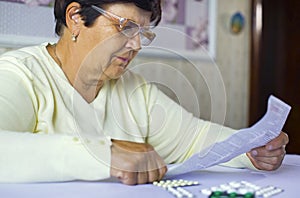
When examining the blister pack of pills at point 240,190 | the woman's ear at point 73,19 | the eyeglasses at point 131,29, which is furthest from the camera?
the woman's ear at point 73,19

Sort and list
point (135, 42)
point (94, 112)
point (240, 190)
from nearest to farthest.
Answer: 1. point (240, 190)
2. point (135, 42)
3. point (94, 112)

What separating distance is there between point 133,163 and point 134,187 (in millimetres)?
37

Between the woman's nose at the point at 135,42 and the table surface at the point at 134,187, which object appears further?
the woman's nose at the point at 135,42

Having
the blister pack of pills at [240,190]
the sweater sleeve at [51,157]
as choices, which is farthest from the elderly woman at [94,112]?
the blister pack of pills at [240,190]

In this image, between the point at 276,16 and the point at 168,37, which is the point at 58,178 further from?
the point at 276,16

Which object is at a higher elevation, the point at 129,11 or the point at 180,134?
the point at 129,11

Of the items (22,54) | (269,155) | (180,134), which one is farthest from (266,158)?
(22,54)

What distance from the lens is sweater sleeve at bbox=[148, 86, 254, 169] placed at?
871mm

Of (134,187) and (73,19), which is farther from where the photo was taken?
(73,19)

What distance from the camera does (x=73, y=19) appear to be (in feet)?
3.08

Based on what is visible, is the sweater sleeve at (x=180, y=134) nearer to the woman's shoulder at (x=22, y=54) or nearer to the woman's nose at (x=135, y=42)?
the woman's nose at (x=135, y=42)

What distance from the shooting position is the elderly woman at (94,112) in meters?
0.73

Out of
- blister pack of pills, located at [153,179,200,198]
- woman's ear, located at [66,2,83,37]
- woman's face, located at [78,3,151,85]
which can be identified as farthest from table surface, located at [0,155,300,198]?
woman's ear, located at [66,2,83,37]

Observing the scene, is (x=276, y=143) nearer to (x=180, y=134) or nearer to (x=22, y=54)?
(x=180, y=134)
